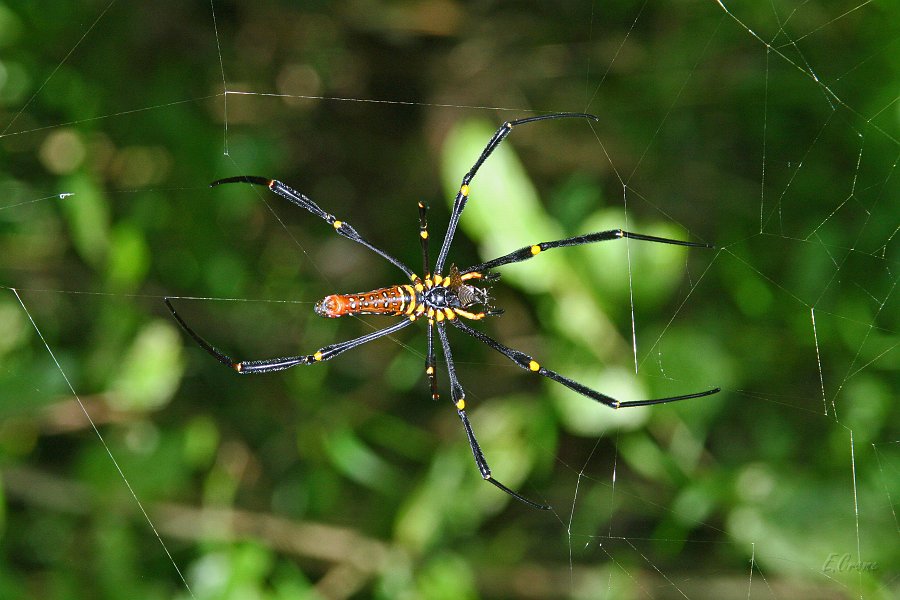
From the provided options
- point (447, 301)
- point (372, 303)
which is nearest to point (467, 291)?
point (447, 301)

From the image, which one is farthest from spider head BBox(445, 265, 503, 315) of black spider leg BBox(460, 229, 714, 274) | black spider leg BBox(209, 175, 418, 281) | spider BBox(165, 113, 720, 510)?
black spider leg BBox(209, 175, 418, 281)

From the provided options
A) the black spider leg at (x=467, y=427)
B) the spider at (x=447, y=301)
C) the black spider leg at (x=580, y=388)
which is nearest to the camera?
the black spider leg at (x=580, y=388)

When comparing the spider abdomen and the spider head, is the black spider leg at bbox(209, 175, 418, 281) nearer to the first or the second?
the spider abdomen

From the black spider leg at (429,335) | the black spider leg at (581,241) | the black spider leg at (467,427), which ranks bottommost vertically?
the black spider leg at (467,427)

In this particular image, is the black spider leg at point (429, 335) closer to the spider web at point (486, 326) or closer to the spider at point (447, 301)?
the spider at point (447, 301)

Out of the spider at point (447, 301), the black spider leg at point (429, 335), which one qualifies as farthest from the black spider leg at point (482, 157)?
the black spider leg at point (429, 335)

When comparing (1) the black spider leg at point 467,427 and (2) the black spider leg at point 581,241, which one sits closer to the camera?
(2) the black spider leg at point 581,241

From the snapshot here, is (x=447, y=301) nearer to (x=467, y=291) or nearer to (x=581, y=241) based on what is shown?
(x=467, y=291)
